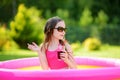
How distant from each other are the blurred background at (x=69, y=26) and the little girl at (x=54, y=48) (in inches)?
255

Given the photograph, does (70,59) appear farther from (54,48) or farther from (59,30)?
(59,30)

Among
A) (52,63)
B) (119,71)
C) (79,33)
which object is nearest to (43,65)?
(52,63)

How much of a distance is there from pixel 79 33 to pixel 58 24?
12.8 metres

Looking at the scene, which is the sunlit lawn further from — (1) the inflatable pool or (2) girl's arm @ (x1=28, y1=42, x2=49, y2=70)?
(1) the inflatable pool

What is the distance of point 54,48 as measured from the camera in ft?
15.0

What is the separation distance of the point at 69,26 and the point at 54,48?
43.5 feet

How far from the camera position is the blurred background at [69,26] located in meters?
13.8

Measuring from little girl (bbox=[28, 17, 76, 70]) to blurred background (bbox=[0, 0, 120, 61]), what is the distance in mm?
6464

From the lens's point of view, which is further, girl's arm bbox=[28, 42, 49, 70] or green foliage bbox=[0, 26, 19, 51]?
green foliage bbox=[0, 26, 19, 51]

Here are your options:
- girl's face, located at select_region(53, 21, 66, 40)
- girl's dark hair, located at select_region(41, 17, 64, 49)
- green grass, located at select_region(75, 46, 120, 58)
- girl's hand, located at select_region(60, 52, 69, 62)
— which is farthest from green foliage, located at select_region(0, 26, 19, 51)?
girl's hand, located at select_region(60, 52, 69, 62)

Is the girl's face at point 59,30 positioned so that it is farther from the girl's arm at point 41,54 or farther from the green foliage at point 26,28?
the green foliage at point 26,28

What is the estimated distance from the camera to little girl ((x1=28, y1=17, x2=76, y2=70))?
4492 mm

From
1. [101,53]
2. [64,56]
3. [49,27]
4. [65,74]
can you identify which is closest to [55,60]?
[64,56]

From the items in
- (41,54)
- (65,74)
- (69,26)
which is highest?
(41,54)
